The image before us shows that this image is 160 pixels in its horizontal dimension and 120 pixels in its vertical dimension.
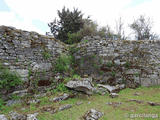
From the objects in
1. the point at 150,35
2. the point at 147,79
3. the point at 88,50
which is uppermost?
the point at 150,35

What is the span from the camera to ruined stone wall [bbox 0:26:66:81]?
3725mm

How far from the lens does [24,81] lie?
3.82 metres

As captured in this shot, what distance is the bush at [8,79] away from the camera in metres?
3.29

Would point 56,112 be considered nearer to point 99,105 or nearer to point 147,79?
point 99,105

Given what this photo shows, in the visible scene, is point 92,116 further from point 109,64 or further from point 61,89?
point 109,64

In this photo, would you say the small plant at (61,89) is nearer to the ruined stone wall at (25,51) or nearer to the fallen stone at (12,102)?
the ruined stone wall at (25,51)

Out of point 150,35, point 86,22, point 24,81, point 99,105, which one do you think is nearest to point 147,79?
point 99,105

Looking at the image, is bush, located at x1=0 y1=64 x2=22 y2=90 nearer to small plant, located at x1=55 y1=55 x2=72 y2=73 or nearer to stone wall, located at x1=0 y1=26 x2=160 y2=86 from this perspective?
stone wall, located at x1=0 y1=26 x2=160 y2=86

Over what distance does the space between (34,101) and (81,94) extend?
1.69 m

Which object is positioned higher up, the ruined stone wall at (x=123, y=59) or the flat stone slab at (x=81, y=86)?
the ruined stone wall at (x=123, y=59)

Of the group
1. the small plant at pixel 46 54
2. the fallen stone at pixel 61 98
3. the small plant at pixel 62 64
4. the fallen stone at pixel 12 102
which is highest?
the small plant at pixel 46 54

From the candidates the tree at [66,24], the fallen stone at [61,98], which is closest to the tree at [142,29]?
the tree at [66,24]

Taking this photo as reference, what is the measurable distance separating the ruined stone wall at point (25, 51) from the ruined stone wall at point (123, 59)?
1.91m

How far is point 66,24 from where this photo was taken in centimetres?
1060
